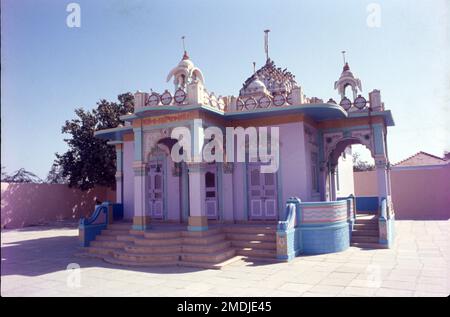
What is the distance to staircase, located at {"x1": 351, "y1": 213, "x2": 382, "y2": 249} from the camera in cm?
1041

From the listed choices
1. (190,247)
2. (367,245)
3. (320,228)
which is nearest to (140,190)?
(190,247)

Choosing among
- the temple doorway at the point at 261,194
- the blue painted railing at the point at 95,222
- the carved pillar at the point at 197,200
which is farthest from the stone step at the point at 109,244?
the temple doorway at the point at 261,194

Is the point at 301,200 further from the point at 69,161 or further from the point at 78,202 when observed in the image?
the point at 78,202

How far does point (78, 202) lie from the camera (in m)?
23.7

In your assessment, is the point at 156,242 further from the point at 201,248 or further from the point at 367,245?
the point at 367,245

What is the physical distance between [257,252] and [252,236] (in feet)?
2.14

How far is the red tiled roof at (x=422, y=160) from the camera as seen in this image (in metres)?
20.0

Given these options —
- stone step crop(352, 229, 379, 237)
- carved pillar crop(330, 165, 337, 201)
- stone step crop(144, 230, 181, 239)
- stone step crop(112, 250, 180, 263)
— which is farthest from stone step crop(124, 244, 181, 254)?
carved pillar crop(330, 165, 337, 201)

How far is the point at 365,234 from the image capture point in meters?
11.0

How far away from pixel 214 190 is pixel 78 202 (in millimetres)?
15122

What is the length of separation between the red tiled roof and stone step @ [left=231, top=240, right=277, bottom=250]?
14144 mm

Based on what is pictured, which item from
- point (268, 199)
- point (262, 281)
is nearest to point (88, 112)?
point (268, 199)

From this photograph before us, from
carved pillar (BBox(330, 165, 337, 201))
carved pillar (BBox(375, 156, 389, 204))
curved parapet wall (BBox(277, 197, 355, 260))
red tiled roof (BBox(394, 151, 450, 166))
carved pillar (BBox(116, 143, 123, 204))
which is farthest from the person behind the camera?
red tiled roof (BBox(394, 151, 450, 166))

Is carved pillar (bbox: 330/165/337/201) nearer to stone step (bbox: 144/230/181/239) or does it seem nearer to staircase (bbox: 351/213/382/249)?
staircase (bbox: 351/213/382/249)
